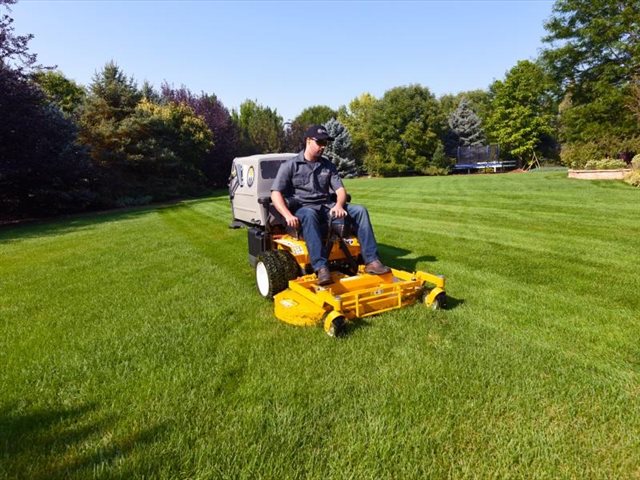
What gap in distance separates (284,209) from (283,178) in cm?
45

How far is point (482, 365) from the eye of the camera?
2947mm

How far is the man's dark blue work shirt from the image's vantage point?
15.2 ft

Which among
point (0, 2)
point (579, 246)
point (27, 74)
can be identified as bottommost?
point (579, 246)

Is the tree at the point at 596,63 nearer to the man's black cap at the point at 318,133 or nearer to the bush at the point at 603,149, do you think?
the bush at the point at 603,149

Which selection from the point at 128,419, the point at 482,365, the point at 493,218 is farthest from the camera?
the point at 493,218

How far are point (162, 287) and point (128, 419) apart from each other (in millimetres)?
3138

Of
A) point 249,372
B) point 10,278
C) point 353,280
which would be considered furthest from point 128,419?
point 10,278

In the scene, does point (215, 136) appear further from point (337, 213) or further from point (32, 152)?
point (337, 213)

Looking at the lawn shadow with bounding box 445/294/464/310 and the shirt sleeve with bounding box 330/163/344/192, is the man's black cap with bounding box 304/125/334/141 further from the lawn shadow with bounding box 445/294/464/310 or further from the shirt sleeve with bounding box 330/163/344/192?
the lawn shadow with bounding box 445/294/464/310

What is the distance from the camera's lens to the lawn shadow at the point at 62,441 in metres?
2.06

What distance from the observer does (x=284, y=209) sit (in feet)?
14.3

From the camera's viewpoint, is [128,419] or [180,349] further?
[180,349]

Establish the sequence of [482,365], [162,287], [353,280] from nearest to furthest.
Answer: [482,365], [353,280], [162,287]

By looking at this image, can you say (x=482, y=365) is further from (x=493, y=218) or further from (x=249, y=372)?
(x=493, y=218)
